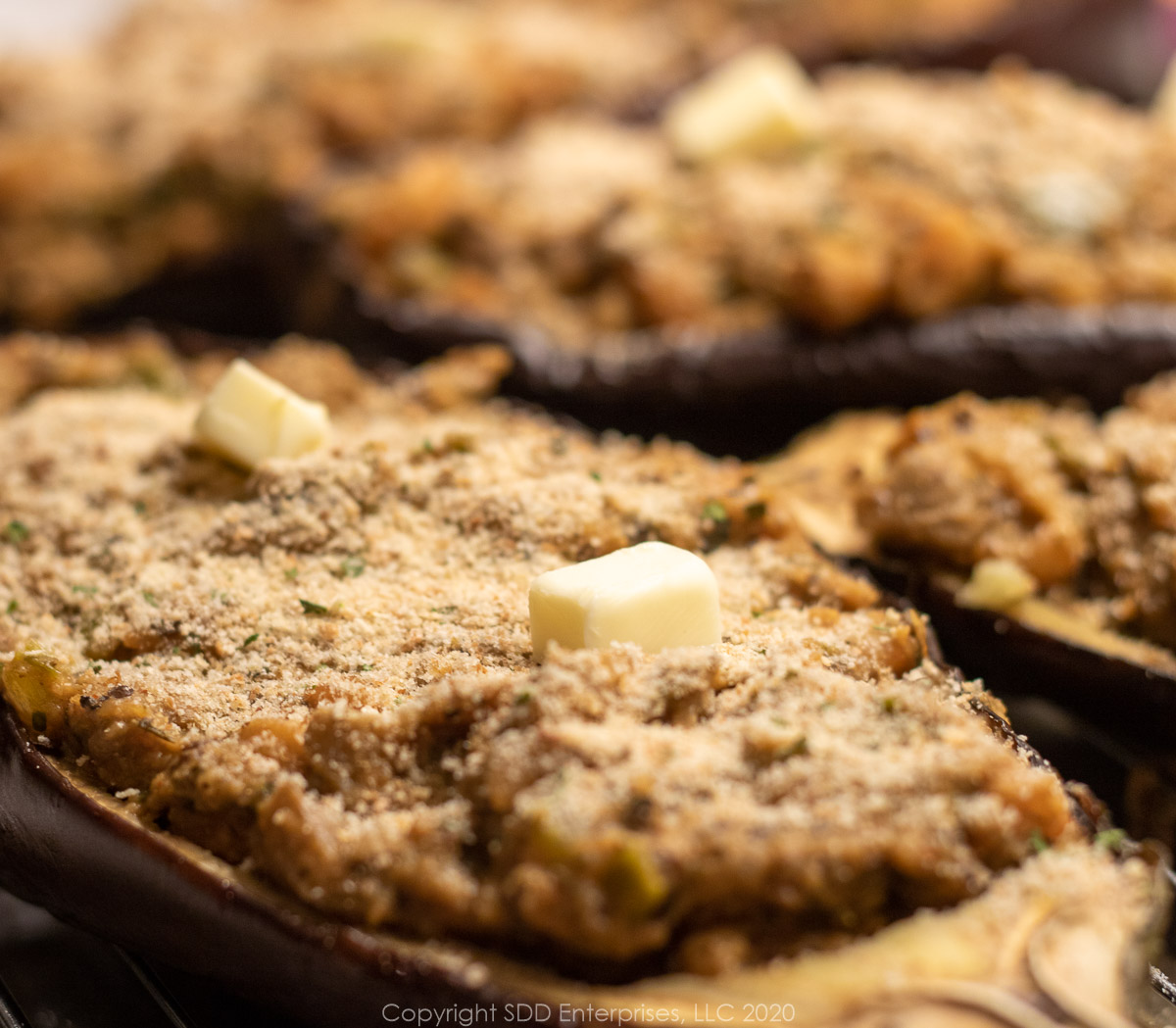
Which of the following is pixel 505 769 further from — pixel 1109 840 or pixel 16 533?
pixel 16 533

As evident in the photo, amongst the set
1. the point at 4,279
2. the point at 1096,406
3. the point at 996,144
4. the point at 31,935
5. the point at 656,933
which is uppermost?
the point at 996,144

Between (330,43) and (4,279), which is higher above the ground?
(330,43)

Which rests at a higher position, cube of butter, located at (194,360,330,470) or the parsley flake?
cube of butter, located at (194,360,330,470)

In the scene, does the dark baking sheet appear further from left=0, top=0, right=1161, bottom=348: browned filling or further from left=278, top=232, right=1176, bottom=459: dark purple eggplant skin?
left=0, top=0, right=1161, bottom=348: browned filling

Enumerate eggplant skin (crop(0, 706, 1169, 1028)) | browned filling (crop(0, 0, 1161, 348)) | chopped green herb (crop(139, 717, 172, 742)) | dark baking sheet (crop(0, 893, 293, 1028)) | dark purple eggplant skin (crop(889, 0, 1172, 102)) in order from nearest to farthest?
eggplant skin (crop(0, 706, 1169, 1028)) → chopped green herb (crop(139, 717, 172, 742)) → dark baking sheet (crop(0, 893, 293, 1028)) → browned filling (crop(0, 0, 1161, 348)) → dark purple eggplant skin (crop(889, 0, 1172, 102))

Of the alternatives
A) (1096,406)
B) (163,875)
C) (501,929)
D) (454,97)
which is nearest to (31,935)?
(163,875)

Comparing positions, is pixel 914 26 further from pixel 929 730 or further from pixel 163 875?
pixel 163 875

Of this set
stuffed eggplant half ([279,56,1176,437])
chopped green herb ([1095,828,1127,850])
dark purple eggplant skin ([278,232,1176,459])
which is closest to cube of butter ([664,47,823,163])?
stuffed eggplant half ([279,56,1176,437])
